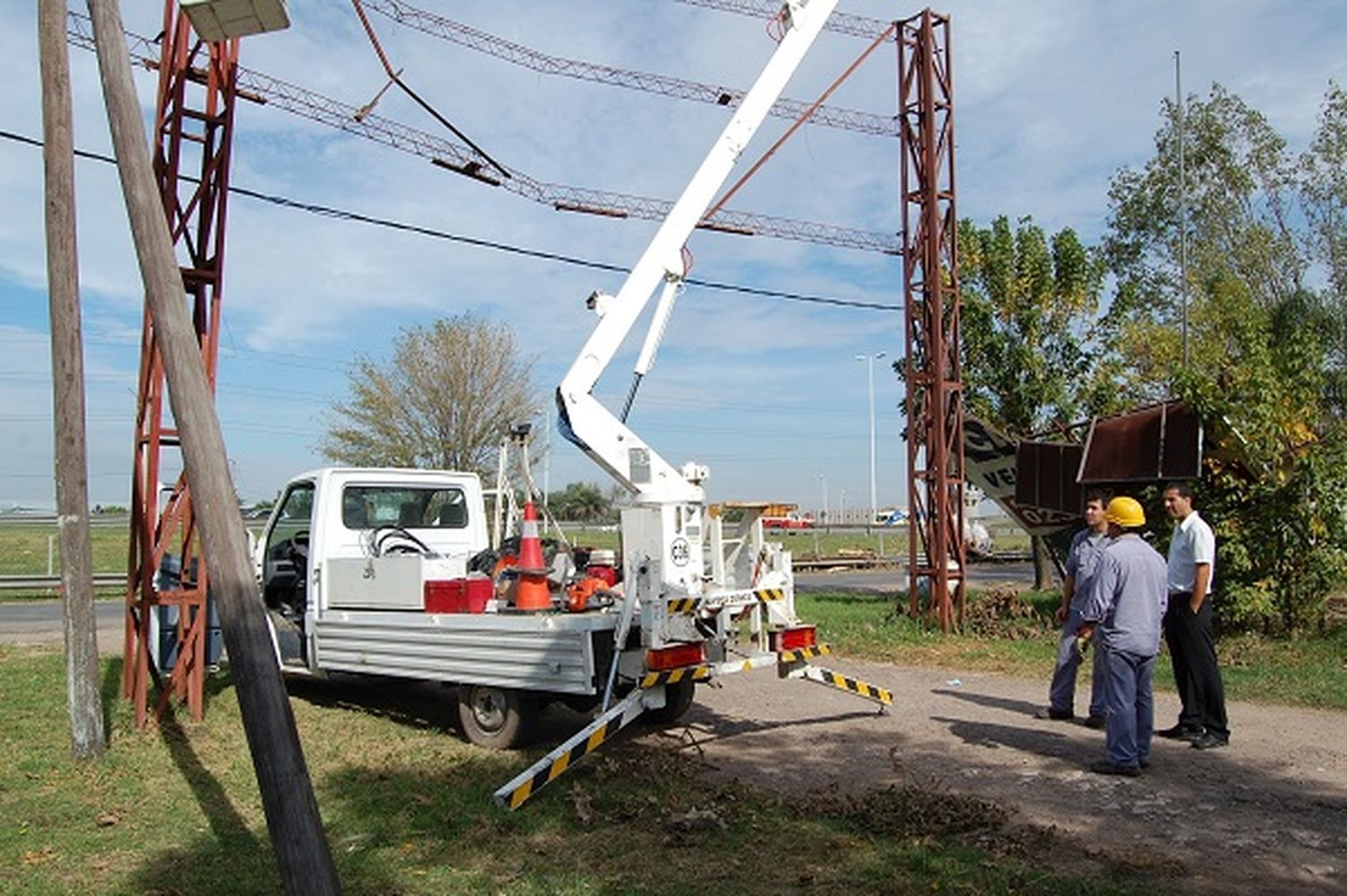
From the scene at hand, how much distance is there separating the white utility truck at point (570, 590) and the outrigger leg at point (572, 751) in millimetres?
12

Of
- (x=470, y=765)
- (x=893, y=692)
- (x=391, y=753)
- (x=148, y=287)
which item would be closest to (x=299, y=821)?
(x=148, y=287)

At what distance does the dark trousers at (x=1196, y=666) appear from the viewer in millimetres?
→ 8016

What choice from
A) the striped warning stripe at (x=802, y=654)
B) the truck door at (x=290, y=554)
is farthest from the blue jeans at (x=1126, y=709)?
the truck door at (x=290, y=554)

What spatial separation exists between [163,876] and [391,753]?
2685 mm

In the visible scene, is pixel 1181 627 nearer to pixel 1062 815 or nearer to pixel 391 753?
pixel 1062 815

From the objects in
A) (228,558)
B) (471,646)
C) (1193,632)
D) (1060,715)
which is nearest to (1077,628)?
(1060,715)

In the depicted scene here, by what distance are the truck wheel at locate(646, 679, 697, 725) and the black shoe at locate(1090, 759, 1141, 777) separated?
2.95 metres

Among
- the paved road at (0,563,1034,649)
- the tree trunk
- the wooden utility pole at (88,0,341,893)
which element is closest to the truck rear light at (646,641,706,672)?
the wooden utility pole at (88,0,341,893)

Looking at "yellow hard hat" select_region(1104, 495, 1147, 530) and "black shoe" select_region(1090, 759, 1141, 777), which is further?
"yellow hard hat" select_region(1104, 495, 1147, 530)

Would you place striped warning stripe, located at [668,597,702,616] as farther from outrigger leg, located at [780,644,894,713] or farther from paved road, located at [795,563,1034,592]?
paved road, located at [795,563,1034,592]

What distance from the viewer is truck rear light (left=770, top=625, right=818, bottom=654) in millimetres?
8016

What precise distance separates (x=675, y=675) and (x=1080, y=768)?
273 centimetres

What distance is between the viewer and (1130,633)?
23.7 ft

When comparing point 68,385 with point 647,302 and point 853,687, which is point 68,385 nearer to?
point 647,302
